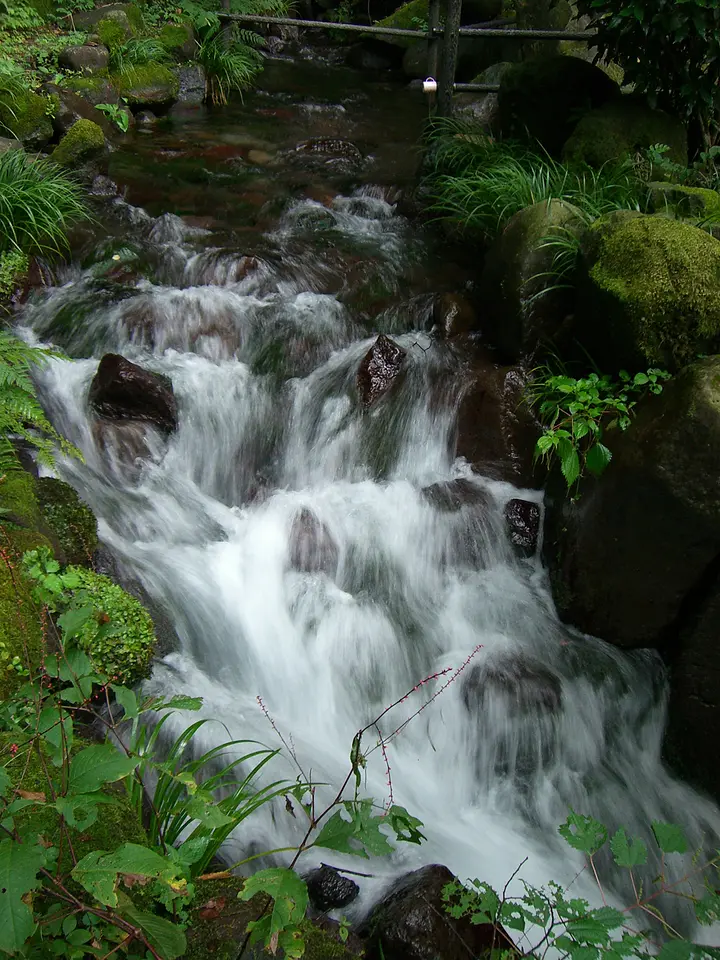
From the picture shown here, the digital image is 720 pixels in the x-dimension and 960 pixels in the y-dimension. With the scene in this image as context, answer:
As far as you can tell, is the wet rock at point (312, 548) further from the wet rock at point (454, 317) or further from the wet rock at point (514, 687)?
the wet rock at point (454, 317)

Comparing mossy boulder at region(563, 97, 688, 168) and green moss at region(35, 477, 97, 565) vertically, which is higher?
mossy boulder at region(563, 97, 688, 168)

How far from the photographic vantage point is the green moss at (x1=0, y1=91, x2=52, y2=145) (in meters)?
7.00

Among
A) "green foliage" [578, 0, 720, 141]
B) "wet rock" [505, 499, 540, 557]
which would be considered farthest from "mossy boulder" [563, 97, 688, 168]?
"wet rock" [505, 499, 540, 557]

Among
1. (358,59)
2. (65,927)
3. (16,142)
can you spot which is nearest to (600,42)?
(16,142)

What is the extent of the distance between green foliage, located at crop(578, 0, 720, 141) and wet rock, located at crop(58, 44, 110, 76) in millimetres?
5709

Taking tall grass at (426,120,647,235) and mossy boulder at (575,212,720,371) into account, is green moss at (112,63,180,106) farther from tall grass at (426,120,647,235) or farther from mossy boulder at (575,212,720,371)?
mossy boulder at (575,212,720,371)

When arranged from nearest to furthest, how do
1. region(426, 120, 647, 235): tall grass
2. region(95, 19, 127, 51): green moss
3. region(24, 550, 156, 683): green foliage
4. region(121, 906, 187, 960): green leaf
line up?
region(121, 906, 187, 960): green leaf < region(24, 550, 156, 683): green foliage < region(426, 120, 647, 235): tall grass < region(95, 19, 127, 51): green moss

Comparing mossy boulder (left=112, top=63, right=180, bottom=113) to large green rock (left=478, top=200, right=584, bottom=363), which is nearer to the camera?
large green rock (left=478, top=200, right=584, bottom=363)

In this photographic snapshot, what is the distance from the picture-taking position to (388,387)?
17.0ft

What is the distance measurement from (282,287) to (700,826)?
15.4 ft

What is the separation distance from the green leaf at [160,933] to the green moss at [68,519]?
219 centimetres

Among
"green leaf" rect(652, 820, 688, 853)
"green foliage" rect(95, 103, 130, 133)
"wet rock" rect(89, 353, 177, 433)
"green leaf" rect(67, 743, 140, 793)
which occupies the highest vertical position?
"green foliage" rect(95, 103, 130, 133)

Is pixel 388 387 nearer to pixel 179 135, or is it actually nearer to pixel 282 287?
pixel 282 287

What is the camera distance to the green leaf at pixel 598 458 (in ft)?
12.8
